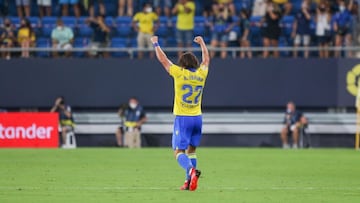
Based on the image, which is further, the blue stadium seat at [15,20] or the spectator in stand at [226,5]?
the blue stadium seat at [15,20]

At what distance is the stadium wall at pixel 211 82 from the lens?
32.0m

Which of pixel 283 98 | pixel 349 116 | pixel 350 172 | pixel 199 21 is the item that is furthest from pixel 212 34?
pixel 350 172

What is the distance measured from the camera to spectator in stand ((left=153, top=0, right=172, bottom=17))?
1261 inches

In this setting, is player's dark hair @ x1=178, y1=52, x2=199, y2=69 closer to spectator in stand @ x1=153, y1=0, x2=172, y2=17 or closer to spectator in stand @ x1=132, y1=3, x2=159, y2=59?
spectator in stand @ x1=132, y1=3, x2=159, y2=59

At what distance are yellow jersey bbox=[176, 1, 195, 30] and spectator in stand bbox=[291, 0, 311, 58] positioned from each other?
3.28 meters

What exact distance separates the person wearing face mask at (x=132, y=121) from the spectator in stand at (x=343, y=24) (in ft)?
22.1

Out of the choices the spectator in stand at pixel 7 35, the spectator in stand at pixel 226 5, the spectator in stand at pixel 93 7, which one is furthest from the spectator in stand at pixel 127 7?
the spectator in stand at pixel 7 35

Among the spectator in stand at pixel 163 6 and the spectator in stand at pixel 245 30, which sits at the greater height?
the spectator in stand at pixel 163 6

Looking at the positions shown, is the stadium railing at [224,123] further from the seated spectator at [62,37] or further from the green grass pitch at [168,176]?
the green grass pitch at [168,176]

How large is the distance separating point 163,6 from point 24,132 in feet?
20.7

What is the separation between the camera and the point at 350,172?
2023cm

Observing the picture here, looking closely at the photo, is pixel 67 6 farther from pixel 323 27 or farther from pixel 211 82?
pixel 323 27

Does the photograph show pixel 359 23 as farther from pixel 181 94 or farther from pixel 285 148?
pixel 181 94

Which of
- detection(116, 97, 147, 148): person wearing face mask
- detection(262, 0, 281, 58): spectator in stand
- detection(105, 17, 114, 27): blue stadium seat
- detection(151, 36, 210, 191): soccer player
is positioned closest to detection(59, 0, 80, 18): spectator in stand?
detection(105, 17, 114, 27): blue stadium seat
